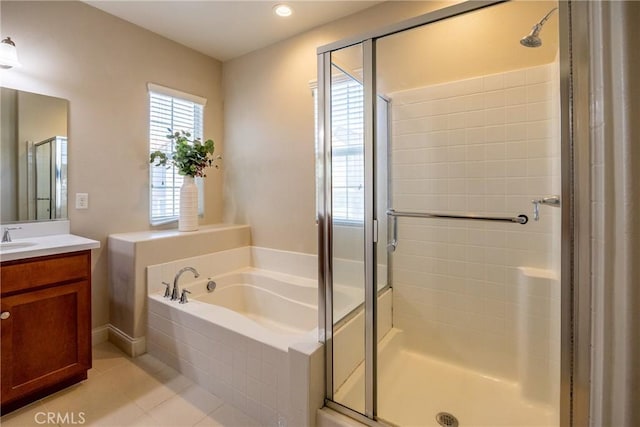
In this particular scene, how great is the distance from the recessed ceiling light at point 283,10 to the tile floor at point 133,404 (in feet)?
8.89

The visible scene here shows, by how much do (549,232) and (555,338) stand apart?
0.58m

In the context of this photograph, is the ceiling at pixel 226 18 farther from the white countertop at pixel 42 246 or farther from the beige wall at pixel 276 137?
the white countertop at pixel 42 246

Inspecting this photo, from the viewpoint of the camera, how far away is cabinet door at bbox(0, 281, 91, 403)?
155 cm

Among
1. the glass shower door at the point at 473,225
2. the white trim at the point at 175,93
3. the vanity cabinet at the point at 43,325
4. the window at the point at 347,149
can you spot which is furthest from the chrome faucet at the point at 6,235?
the glass shower door at the point at 473,225

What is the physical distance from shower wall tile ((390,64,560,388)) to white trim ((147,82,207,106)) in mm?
1972

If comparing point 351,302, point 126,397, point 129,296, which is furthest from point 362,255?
point 129,296

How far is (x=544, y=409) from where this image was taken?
1.67 metres

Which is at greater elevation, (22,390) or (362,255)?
(362,255)

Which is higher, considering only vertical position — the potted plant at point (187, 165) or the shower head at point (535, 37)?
the shower head at point (535, 37)

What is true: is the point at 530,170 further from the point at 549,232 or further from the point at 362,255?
the point at 362,255

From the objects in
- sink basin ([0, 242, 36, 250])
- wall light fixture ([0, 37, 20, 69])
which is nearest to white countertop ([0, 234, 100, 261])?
sink basin ([0, 242, 36, 250])

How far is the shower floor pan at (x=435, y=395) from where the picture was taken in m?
1.54

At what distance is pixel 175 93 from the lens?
2.86m

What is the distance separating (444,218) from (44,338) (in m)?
2.41
